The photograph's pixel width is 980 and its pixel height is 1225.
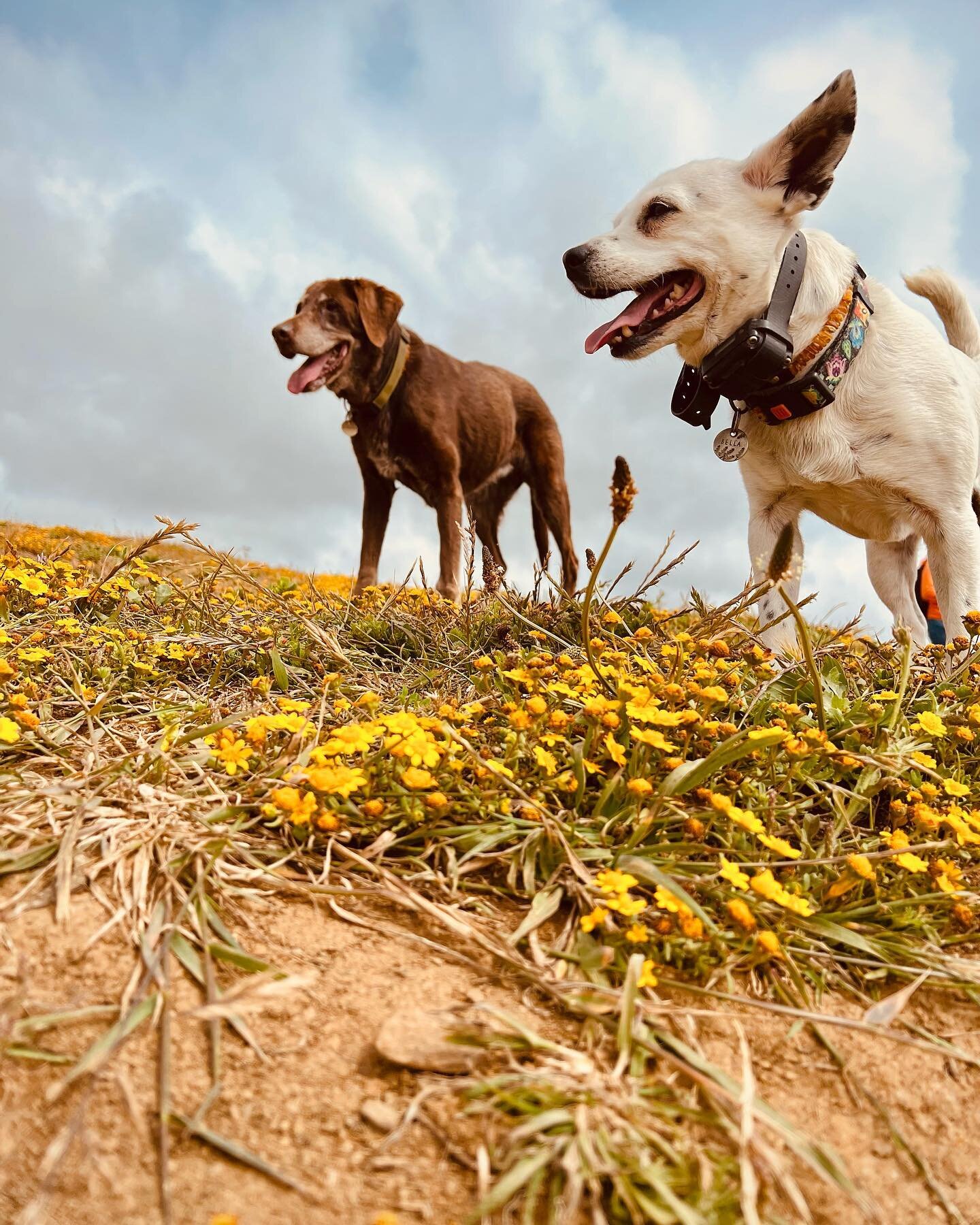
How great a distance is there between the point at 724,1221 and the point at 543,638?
2281 mm

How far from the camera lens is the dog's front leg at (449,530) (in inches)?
265

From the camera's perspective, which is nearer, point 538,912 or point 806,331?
point 538,912

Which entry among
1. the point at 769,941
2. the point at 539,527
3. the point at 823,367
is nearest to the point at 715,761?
the point at 769,941

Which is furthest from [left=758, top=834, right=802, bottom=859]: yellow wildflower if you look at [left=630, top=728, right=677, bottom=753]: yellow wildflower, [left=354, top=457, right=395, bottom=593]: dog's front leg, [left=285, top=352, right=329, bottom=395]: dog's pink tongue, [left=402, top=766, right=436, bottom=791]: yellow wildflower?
[left=285, top=352, right=329, bottom=395]: dog's pink tongue

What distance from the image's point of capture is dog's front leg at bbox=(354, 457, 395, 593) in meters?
7.06

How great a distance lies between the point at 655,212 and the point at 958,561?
1.96m

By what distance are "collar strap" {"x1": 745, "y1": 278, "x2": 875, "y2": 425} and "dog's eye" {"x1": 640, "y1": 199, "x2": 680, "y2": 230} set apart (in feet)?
2.70

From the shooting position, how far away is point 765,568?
3.35 m

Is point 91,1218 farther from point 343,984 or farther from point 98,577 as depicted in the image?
point 98,577

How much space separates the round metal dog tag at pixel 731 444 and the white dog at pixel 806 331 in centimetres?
4

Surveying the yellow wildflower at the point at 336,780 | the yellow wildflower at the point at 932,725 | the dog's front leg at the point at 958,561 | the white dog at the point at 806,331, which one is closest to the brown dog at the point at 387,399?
the white dog at the point at 806,331

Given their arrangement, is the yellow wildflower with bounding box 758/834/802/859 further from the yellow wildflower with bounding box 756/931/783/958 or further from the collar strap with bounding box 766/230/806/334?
the collar strap with bounding box 766/230/806/334

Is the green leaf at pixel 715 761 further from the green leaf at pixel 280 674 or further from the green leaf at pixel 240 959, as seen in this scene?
the green leaf at pixel 280 674

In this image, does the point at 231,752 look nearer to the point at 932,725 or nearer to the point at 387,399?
the point at 932,725
